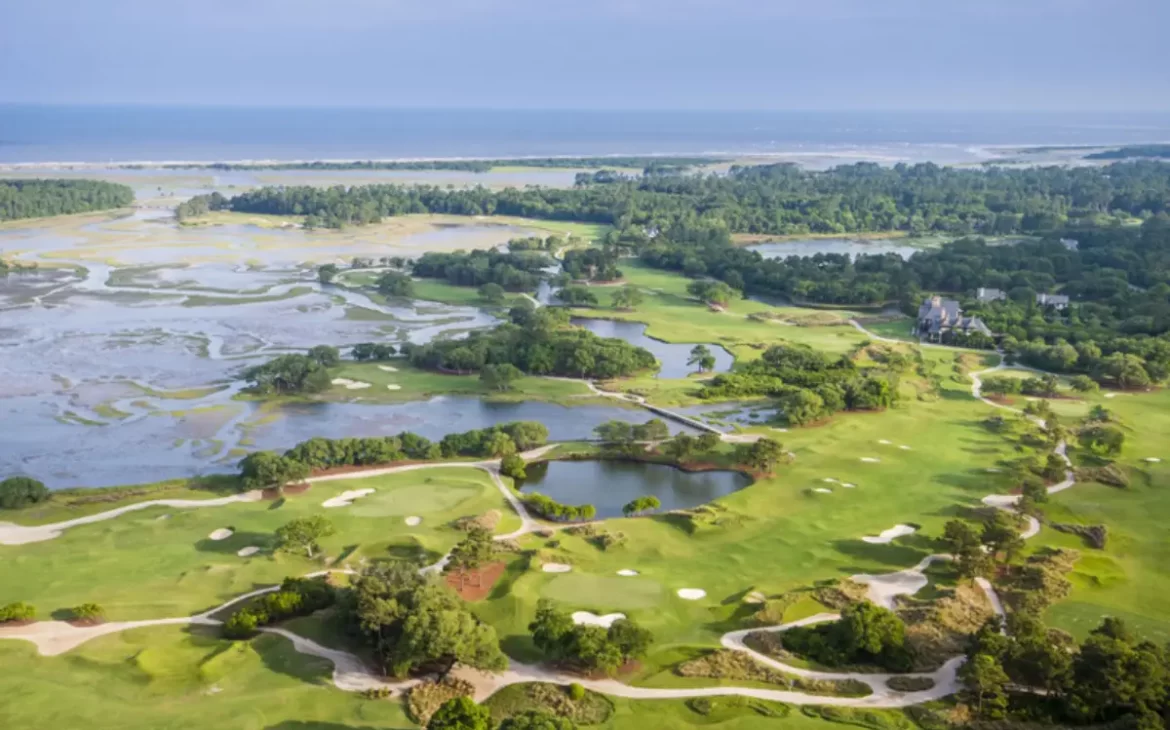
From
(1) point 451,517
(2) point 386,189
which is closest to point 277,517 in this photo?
(1) point 451,517

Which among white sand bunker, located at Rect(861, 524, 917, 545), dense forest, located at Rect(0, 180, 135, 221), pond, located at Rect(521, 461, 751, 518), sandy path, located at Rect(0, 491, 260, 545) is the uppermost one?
dense forest, located at Rect(0, 180, 135, 221)

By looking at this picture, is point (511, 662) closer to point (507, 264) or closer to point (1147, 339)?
point (1147, 339)

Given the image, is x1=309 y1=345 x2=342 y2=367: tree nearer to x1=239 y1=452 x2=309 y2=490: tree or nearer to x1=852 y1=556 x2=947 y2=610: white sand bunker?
x1=239 y1=452 x2=309 y2=490: tree

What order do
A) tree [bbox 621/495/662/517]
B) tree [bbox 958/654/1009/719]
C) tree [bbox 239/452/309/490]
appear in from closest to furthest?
1. tree [bbox 958/654/1009/719]
2. tree [bbox 621/495/662/517]
3. tree [bbox 239/452/309/490]

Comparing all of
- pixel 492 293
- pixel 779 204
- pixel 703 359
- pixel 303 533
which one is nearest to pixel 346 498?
pixel 303 533

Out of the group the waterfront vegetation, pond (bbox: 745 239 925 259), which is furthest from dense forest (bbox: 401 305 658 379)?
pond (bbox: 745 239 925 259)

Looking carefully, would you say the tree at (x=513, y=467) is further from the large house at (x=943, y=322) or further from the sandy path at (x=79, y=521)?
the large house at (x=943, y=322)

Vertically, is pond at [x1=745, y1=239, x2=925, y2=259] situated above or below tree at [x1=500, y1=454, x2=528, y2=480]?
above
